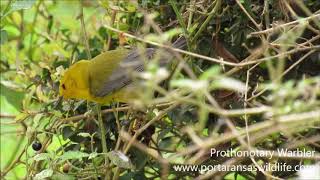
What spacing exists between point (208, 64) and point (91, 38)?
0.93 m

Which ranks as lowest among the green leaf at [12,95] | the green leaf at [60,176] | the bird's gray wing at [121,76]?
the green leaf at [12,95]

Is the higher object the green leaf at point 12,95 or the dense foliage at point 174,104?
the dense foliage at point 174,104

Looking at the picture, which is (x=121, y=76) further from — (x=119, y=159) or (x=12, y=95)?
(x=119, y=159)

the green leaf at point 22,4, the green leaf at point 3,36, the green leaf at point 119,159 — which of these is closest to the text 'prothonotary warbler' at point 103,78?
the green leaf at point 22,4

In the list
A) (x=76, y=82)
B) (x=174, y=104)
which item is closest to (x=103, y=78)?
(x=76, y=82)

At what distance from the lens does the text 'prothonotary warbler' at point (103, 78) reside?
9.09ft

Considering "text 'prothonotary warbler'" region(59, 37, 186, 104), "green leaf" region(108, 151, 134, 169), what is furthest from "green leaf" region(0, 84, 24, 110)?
"green leaf" region(108, 151, 134, 169)

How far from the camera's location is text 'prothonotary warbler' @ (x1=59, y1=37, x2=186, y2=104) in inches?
109

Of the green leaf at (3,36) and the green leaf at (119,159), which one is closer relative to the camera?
the green leaf at (119,159)

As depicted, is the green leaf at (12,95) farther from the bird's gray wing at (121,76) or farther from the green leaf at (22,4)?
the green leaf at (22,4)

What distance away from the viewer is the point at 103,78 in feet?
9.97

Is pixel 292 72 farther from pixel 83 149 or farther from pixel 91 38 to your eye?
pixel 91 38

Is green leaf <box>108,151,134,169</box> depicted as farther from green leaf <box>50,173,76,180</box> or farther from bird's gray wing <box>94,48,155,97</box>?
bird's gray wing <box>94,48,155,97</box>

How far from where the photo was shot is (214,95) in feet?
7.97
